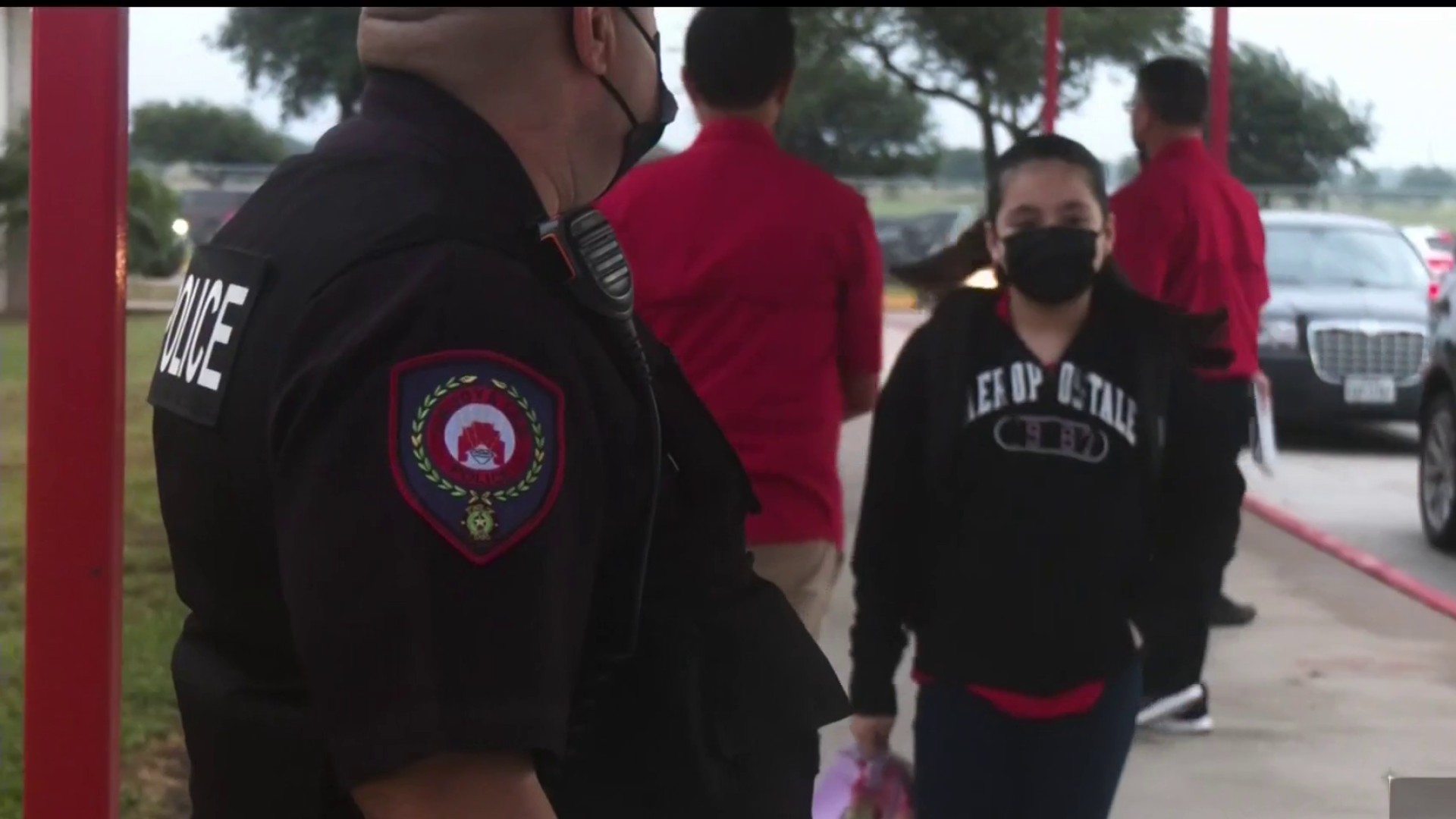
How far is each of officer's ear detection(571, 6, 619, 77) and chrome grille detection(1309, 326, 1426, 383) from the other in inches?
393

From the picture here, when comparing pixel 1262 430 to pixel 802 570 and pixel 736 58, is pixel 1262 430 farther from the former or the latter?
pixel 736 58

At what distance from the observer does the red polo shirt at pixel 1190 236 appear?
5000mm

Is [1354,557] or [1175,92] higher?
[1175,92]

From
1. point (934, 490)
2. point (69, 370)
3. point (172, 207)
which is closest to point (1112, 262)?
point (934, 490)

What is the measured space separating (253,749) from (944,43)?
4.14m

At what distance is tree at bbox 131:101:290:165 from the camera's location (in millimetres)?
3799

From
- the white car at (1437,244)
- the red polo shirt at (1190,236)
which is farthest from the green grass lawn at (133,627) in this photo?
the white car at (1437,244)

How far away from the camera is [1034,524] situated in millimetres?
2500

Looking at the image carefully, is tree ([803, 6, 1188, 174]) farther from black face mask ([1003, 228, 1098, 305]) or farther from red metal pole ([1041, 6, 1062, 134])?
black face mask ([1003, 228, 1098, 305])

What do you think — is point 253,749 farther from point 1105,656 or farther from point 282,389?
point 1105,656

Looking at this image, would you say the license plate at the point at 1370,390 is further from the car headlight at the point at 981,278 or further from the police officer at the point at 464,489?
the police officer at the point at 464,489

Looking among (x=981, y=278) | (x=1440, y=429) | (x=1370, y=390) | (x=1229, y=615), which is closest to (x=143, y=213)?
(x=981, y=278)

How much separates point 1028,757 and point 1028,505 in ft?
1.20

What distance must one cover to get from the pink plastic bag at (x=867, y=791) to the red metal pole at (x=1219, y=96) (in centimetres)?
383
